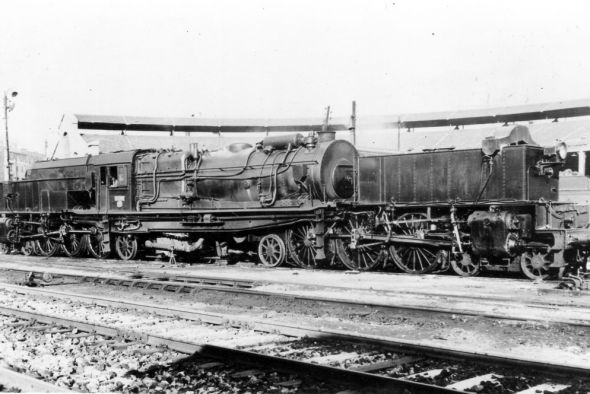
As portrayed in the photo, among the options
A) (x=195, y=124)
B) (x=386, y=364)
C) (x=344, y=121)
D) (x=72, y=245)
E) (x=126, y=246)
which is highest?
(x=195, y=124)

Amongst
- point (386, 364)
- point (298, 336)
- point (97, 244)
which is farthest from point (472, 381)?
point (97, 244)

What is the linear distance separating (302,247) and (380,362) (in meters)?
9.94

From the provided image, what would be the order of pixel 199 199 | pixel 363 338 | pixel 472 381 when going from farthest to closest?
pixel 199 199 → pixel 363 338 → pixel 472 381

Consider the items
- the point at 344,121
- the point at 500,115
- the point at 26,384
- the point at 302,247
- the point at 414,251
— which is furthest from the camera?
the point at 344,121

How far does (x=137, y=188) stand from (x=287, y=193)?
18.1 ft

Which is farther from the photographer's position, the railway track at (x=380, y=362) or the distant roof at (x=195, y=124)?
the distant roof at (x=195, y=124)

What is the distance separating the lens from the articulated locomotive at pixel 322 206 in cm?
1248

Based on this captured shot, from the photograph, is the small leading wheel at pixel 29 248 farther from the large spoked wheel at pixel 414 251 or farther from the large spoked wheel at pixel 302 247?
the large spoked wheel at pixel 414 251

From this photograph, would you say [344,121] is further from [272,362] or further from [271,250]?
[272,362]

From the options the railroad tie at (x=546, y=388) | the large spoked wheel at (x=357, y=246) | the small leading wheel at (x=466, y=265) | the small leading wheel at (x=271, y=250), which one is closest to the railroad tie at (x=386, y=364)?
the railroad tie at (x=546, y=388)

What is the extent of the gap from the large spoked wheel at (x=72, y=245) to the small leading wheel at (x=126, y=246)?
5.80 feet

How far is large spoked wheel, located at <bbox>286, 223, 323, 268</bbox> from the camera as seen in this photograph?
50.8 feet

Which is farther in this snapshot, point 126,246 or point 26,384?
point 126,246

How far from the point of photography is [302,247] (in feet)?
52.4
